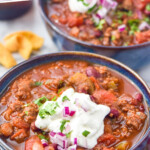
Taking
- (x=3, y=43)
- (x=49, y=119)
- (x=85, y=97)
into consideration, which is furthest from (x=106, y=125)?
(x=3, y=43)

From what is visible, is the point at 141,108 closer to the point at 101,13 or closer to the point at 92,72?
the point at 92,72

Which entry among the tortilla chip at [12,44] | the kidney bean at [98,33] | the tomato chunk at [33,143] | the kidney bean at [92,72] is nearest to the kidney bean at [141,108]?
the kidney bean at [92,72]

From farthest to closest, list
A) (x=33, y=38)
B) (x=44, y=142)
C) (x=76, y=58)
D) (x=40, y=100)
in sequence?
(x=33, y=38), (x=76, y=58), (x=40, y=100), (x=44, y=142)

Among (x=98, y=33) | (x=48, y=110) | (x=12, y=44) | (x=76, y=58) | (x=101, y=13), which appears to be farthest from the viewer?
(x=12, y=44)

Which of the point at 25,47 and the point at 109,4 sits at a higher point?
the point at 109,4

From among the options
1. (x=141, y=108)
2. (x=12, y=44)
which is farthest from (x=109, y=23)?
(x=141, y=108)

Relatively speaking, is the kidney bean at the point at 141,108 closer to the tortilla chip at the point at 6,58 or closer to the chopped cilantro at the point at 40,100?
the chopped cilantro at the point at 40,100

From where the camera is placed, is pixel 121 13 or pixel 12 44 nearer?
pixel 121 13

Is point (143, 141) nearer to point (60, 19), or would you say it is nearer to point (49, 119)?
point (49, 119)
